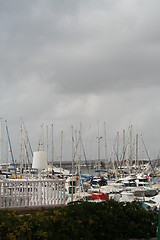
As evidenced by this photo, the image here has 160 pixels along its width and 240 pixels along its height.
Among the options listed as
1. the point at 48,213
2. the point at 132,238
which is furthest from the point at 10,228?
the point at 132,238

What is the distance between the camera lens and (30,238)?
6.50 metres

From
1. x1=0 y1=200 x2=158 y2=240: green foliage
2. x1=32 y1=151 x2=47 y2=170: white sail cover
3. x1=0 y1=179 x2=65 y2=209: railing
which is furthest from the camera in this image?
x1=32 y1=151 x2=47 y2=170: white sail cover

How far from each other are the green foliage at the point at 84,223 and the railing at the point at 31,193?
181 inches

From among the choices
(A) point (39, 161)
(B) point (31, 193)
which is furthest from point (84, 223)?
(A) point (39, 161)

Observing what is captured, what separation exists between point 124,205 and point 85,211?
1.48 meters

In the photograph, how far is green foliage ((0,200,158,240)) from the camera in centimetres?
666

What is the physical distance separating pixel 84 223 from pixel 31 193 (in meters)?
5.84

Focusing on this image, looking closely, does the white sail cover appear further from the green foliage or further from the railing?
the green foliage

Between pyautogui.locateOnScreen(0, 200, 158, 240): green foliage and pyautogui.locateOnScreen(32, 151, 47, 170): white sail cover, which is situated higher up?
pyautogui.locateOnScreen(32, 151, 47, 170): white sail cover

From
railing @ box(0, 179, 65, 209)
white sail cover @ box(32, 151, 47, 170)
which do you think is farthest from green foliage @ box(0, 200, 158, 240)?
white sail cover @ box(32, 151, 47, 170)

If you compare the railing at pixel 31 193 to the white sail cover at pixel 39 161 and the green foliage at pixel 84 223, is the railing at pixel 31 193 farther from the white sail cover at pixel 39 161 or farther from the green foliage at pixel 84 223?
the green foliage at pixel 84 223

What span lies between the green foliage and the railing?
459 cm

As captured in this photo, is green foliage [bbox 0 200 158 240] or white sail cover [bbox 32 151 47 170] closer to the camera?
green foliage [bbox 0 200 158 240]

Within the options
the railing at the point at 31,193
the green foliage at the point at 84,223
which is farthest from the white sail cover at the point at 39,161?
the green foliage at the point at 84,223
